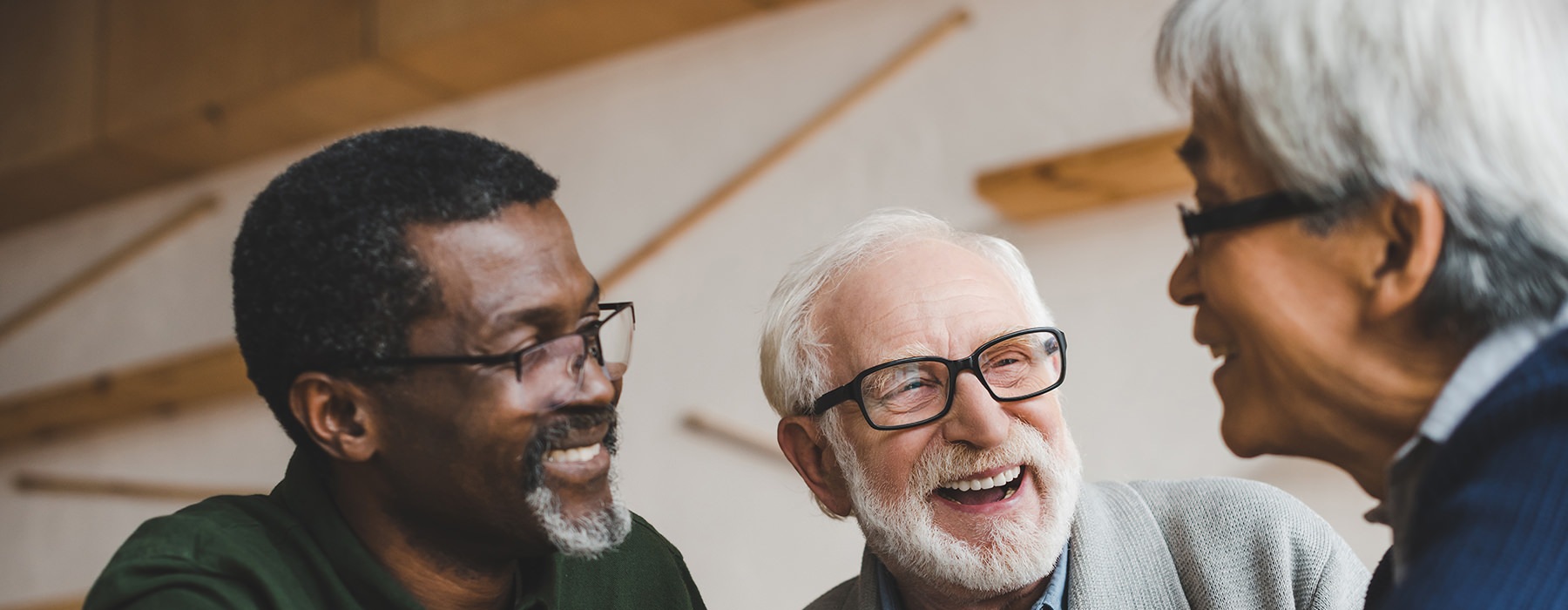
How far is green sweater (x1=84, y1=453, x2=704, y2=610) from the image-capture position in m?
1.29

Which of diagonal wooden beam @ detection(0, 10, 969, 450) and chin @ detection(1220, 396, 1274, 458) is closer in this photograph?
chin @ detection(1220, 396, 1274, 458)

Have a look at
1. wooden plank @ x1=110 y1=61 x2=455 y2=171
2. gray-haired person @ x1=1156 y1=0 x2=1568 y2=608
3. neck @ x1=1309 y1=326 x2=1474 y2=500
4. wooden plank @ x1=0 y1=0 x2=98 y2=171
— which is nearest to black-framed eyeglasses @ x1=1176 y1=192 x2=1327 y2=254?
gray-haired person @ x1=1156 y1=0 x2=1568 y2=608

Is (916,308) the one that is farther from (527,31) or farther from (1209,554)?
(527,31)

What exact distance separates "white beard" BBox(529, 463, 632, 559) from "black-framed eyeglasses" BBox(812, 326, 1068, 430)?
39cm

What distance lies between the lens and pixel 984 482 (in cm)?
161

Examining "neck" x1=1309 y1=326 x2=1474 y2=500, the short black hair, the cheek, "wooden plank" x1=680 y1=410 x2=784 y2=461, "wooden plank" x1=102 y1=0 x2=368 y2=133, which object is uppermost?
"wooden plank" x1=102 y1=0 x2=368 y2=133

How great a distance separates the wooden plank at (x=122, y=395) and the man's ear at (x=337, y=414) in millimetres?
2828

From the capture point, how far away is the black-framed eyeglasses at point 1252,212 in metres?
0.92

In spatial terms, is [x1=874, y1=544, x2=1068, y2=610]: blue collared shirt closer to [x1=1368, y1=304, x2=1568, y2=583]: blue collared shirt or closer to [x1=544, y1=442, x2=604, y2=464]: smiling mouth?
[x1=544, y1=442, x2=604, y2=464]: smiling mouth

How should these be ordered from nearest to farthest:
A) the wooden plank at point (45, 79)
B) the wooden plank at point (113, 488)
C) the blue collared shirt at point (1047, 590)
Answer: the blue collared shirt at point (1047, 590), the wooden plank at point (113, 488), the wooden plank at point (45, 79)

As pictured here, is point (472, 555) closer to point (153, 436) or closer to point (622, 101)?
point (622, 101)

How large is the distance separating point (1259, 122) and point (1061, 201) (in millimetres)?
2045

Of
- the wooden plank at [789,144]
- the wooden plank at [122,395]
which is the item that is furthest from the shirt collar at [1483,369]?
the wooden plank at [122,395]

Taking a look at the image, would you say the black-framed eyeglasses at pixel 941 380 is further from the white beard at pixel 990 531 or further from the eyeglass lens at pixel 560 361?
the eyeglass lens at pixel 560 361
